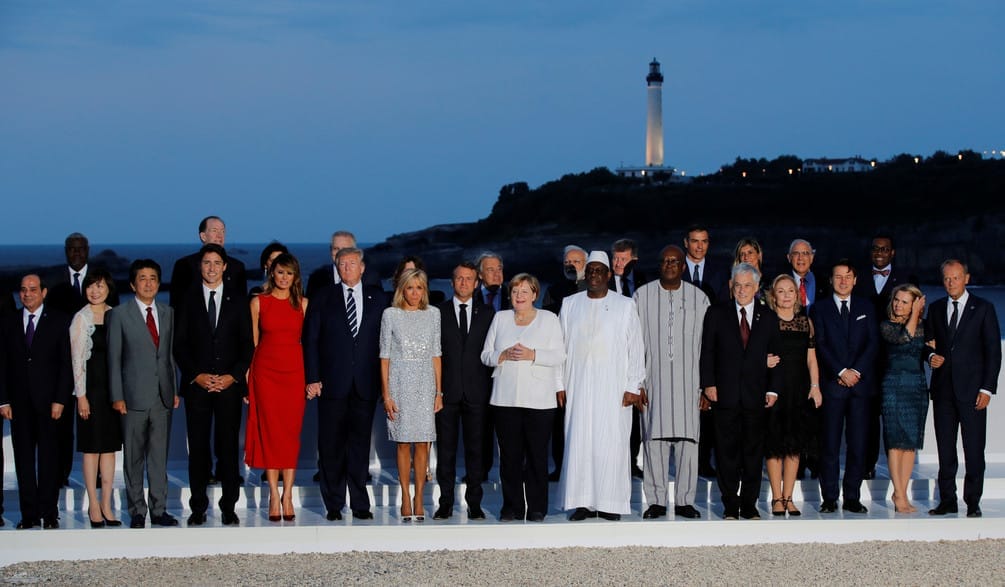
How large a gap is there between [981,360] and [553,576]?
3.04 m

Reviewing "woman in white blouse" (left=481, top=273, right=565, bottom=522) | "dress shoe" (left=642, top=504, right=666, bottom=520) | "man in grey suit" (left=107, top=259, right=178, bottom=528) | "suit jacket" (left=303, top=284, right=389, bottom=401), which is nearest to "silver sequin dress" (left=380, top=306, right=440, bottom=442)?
"suit jacket" (left=303, top=284, right=389, bottom=401)

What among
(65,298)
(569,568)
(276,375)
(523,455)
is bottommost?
(569,568)

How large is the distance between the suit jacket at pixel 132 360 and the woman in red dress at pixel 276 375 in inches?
22.5

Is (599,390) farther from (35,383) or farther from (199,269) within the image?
(35,383)

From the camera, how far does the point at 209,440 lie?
7.35 metres

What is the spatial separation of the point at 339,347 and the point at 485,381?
0.92m

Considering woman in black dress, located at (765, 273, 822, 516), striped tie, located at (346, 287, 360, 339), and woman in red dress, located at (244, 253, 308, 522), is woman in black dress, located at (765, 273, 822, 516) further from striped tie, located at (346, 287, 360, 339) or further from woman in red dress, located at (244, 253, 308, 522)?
woman in red dress, located at (244, 253, 308, 522)

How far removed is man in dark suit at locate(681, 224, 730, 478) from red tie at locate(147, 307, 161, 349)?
341 centimetres

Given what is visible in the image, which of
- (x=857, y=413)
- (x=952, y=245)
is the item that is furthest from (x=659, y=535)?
(x=952, y=245)

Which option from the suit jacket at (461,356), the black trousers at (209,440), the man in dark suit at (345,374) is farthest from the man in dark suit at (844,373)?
the black trousers at (209,440)

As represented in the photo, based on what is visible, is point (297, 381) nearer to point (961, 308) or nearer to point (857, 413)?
point (857, 413)

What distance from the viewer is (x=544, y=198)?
267ft

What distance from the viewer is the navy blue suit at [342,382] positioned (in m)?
7.35

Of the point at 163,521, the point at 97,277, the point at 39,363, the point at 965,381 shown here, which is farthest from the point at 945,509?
the point at 39,363
